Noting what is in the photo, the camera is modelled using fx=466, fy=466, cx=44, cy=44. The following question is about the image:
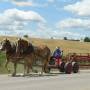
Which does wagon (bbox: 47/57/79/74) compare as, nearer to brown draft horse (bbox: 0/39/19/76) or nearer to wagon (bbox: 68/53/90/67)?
wagon (bbox: 68/53/90/67)

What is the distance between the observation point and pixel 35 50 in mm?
Result: 26609

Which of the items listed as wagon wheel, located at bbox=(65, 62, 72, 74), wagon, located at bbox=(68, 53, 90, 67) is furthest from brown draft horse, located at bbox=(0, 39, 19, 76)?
wagon, located at bbox=(68, 53, 90, 67)

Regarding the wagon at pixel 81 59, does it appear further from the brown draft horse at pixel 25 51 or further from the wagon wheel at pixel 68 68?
the brown draft horse at pixel 25 51

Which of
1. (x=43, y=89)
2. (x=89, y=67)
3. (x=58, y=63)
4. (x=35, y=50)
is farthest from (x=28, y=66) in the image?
(x=89, y=67)

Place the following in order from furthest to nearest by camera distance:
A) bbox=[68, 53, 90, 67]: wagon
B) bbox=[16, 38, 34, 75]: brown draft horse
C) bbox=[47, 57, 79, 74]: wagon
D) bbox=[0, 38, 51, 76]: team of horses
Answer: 1. bbox=[68, 53, 90, 67]: wagon
2. bbox=[47, 57, 79, 74]: wagon
3. bbox=[16, 38, 34, 75]: brown draft horse
4. bbox=[0, 38, 51, 76]: team of horses

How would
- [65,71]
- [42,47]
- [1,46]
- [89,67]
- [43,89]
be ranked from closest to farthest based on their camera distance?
[43,89] < [1,46] < [42,47] < [65,71] < [89,67]

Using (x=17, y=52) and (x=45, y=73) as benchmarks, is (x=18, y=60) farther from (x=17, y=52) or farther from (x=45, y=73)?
(x=45, y=73)

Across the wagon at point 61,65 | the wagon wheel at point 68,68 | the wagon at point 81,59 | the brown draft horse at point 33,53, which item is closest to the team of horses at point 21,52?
the brown draft horse at point 33,53

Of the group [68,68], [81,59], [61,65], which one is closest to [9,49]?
[61,65]

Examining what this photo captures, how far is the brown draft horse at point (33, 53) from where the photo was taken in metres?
25.4

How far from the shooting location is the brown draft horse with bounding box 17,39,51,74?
83.3 ft

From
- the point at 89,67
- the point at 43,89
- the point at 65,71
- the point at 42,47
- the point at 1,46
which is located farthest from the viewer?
the point at 89,67

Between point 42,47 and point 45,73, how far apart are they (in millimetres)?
1907

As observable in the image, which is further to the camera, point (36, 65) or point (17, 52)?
point (36, 65)
